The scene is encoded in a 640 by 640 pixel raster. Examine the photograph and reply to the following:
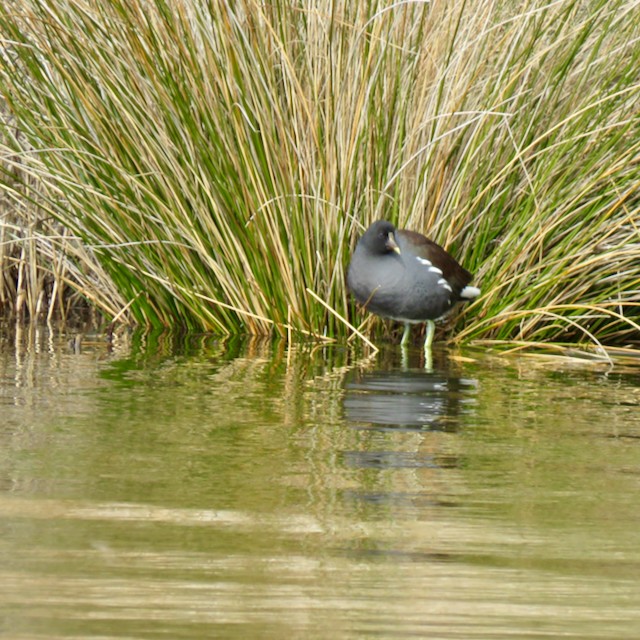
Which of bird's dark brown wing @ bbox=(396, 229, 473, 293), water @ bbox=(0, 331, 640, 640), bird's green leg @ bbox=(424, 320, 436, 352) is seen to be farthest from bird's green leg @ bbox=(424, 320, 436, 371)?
water @ bbox=(0, 331, 640, 640)

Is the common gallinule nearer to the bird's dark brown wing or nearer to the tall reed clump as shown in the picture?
the bird's dark brown wing

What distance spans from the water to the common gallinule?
682 mm

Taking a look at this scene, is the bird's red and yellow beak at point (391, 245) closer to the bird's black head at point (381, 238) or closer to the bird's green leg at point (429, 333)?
the bird's black head at point (381, 238)

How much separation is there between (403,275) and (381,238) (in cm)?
21

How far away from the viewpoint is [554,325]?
5.50m

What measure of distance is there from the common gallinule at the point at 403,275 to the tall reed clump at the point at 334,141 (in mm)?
248

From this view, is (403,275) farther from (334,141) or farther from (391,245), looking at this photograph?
(334,141)

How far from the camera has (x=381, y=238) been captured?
5.34 meters

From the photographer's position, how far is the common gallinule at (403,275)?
17.6ft

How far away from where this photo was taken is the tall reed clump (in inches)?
213

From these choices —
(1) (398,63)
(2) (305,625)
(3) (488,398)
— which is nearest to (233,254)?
(1) (398,63)

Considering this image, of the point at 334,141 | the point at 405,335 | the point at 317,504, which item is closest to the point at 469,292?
the point at 405,335

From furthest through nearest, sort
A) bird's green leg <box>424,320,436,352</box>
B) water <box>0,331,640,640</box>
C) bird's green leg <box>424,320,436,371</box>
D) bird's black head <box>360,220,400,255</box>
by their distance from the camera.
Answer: bird's green leg <box>424,320,436,352</box>
bird's green leg <box>424,320,436,371</box>
bird's black head <box>360,220,400,255</box>
water <box>0,331,640,640</box>

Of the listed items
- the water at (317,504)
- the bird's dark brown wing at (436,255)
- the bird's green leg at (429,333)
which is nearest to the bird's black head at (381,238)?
the bird's dark brown wing at (436,255)
